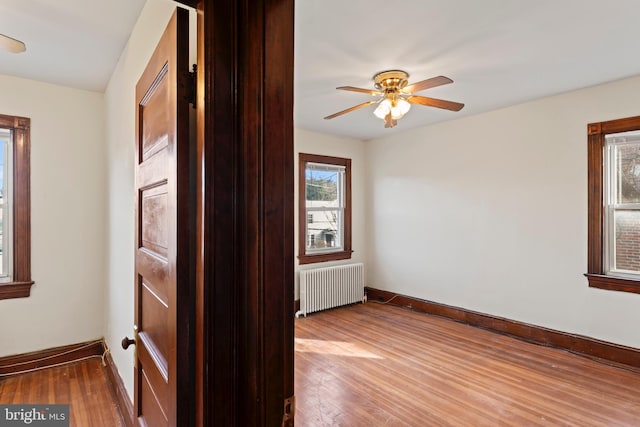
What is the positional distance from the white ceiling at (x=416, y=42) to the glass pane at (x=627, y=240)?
1268 mm

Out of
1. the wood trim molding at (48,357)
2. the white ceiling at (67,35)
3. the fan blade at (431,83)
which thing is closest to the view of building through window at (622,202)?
the fan blade at (431,83)

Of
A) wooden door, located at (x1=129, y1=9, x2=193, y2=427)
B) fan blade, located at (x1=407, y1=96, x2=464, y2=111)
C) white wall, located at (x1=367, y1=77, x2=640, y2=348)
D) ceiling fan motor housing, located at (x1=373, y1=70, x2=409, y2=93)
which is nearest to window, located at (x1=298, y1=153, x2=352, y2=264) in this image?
white wall, located at (x1=367, y1=77, x2=640, y2=348)

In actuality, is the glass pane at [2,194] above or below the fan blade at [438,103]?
below

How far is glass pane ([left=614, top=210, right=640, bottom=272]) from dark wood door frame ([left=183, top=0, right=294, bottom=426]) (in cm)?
360

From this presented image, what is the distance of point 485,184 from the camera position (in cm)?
398

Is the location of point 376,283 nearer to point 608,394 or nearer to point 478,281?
point 478,281

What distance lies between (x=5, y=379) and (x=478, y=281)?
480cm

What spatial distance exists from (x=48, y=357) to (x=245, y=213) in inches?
130

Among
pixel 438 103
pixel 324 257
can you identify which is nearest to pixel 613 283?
pixel 438 103

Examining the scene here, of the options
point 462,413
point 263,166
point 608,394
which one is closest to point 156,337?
point 263,166

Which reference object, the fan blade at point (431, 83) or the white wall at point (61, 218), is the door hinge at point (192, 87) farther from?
the white wall at point (61, 218)

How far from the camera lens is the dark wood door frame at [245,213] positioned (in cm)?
84

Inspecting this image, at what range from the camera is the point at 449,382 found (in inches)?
107

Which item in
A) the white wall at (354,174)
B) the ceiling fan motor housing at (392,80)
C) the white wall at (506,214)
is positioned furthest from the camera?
the white wall at (354,174)
